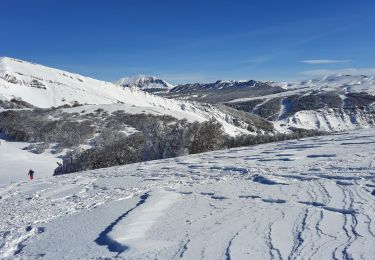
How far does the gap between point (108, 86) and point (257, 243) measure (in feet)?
358

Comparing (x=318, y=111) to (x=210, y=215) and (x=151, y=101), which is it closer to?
(x=151, y=101)

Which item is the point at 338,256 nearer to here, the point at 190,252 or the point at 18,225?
the point at 190,252

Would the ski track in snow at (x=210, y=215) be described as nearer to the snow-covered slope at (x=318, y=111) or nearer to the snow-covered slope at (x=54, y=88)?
the snow-covered slope at (x=54, y=88)

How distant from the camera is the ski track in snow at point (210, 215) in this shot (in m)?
5.71

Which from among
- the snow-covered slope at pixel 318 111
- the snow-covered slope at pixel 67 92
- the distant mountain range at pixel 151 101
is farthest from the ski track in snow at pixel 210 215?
the snow-covered slope at pixel 318 111

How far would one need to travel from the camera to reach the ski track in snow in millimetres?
5715

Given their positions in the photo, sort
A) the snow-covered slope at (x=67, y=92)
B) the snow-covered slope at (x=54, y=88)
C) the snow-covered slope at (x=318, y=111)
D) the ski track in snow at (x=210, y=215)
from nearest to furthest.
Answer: the ski track in snow at (x=210, y=215) → the snow-covered slope at (x=67, y=92) → the snow-covered slope at (x=54, y=88) → the snow-covered slope at (x=318, y=111)

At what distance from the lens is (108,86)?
11212 centimetres

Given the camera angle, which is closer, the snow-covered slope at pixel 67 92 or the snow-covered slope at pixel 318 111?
the snow-covered slope at pixel 67 92

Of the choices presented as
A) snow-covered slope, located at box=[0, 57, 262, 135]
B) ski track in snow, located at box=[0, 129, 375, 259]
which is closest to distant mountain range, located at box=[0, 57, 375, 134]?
snow-covered slope, located at box=[0, 57, 262, 135]

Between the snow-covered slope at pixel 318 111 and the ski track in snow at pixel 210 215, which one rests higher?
the snow-covered slope at pixel 318 111

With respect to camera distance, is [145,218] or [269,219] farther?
[145,218]

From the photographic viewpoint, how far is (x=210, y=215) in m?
7.42

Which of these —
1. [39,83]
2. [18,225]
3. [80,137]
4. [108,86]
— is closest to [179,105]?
[108,86]
